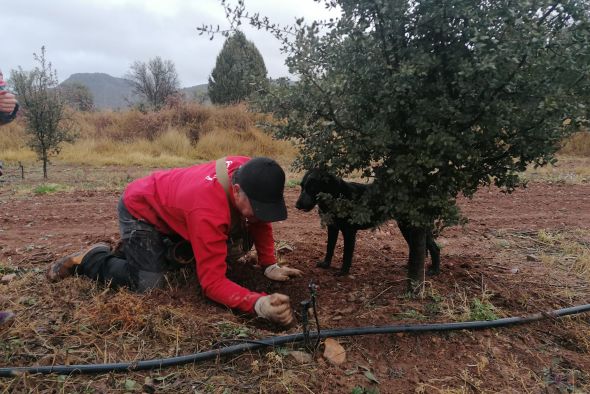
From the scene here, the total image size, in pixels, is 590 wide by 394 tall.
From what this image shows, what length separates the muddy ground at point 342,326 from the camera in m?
2.21

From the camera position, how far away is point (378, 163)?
2783 millimetres

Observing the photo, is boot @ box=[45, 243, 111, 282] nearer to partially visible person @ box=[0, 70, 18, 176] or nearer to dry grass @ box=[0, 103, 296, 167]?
partially visible person @ box=[0, 70, 18, 176]

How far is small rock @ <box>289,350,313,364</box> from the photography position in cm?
233

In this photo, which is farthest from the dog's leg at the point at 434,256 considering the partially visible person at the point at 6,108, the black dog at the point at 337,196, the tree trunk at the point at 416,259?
the partially visible person at the point at 6,108

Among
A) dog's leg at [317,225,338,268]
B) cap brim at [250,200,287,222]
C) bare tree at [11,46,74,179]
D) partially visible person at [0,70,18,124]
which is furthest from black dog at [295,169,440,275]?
bare tree at [11,46,74,179]

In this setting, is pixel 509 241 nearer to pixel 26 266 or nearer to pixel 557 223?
pixel 557 223

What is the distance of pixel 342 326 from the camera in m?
2.63

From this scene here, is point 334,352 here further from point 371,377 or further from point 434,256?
point 434,256

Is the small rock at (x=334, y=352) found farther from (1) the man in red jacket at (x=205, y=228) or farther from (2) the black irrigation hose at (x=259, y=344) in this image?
(1) the man in red jacket at (x=205, y=228)

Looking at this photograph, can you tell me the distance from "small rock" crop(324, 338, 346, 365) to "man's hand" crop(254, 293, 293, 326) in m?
0.27

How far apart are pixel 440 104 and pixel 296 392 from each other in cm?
159

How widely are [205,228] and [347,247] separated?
1260 millimetres

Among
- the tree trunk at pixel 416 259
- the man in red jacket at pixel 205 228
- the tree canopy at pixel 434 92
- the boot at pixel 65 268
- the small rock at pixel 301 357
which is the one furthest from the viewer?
the boot at pixel 65 268

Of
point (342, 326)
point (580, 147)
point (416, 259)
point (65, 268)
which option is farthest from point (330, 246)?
point (580, 147)
